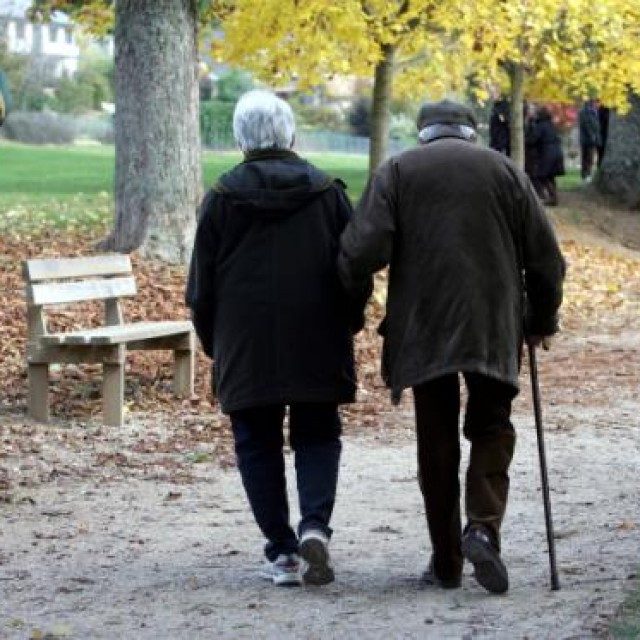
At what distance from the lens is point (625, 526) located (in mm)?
7750

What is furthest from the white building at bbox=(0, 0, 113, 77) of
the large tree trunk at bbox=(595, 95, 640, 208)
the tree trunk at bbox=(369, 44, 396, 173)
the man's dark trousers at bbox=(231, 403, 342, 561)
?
the man's dark trousers at bbox=(231, 403, 342, 561)

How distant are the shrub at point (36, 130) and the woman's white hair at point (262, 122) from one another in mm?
52443

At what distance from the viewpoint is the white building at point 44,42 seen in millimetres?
57475

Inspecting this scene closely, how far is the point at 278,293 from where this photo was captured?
6.51 meters

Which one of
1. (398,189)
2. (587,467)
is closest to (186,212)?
(587,467)

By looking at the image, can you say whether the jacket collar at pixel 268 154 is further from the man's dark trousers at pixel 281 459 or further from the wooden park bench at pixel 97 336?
the wooden park bench at pixel 97 336

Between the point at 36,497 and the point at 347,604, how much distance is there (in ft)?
8.93

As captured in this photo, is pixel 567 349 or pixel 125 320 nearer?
pixel 125 320

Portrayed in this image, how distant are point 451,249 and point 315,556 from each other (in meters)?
1.20

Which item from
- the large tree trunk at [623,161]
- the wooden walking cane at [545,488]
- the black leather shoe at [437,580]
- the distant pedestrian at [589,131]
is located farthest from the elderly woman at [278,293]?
the distant pedestrian at [589,131]

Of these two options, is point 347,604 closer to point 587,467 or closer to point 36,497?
point 36,497

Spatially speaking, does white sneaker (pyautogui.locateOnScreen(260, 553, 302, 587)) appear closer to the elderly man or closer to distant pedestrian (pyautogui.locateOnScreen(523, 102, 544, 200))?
the elderly man

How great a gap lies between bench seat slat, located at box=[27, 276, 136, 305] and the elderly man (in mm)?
4644

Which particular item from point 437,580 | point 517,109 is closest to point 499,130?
point 517,109
